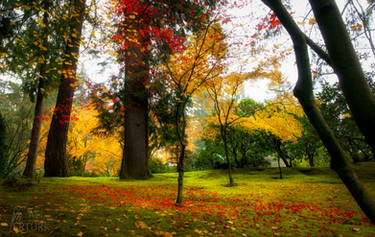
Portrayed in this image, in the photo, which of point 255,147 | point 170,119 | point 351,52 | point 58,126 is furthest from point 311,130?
point 58,126

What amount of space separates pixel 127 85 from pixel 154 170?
835 cm

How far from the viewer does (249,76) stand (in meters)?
8.91

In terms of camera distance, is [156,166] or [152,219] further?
[156,166]

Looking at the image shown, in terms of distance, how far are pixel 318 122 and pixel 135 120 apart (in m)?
9.26

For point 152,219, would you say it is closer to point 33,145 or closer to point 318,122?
point 318,122

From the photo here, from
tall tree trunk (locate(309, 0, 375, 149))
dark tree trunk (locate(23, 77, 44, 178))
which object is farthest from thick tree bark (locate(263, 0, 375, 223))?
dark tree trunk (locate(23, 77, 44, 178))

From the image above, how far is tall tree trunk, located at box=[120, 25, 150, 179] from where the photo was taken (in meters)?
9.30

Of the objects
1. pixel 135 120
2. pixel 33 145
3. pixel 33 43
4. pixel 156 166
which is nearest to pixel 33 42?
pixel 33 43

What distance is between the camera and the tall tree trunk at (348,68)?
1.05 m

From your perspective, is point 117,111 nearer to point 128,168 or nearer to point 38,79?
point 128,168

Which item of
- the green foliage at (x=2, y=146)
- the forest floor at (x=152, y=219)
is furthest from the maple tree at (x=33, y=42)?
the forest floor at (x=152, y=219)

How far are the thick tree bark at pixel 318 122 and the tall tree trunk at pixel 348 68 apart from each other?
19cm

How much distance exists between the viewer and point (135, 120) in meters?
9.87

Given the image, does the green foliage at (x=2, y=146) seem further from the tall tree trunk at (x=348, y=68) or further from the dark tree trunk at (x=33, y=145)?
the tall tree trunk at (x=348, y=68)
